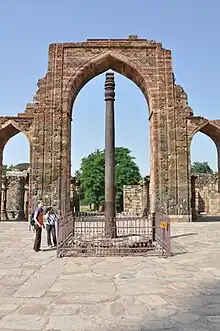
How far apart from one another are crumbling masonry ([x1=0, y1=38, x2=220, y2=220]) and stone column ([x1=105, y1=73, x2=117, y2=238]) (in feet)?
27.7

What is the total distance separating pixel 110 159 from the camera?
8.40 m

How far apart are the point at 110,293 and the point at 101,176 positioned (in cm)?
3427

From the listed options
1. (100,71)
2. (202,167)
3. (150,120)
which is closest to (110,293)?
(150,120)

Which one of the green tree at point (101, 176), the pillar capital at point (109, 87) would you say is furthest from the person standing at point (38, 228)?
the green tree at point (101, 176)

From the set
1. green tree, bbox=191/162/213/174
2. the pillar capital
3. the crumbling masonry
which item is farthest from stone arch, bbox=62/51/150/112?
green tree, bbox=191/162/213/174

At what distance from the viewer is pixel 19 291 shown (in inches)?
159

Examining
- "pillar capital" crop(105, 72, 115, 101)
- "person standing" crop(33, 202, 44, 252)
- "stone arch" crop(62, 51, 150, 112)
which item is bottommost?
"person standing" crop(33, 202, 44, 252)

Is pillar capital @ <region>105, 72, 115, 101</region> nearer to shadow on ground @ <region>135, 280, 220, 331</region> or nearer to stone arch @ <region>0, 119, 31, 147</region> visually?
shadow on ground @ <region>135, 280, 220, 331</region>

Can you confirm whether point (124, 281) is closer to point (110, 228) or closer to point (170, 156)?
point (110, 228)

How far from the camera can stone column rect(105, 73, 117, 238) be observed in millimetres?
8047

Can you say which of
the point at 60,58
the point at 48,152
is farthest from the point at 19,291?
the point at 60,58

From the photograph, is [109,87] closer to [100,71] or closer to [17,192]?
[100,71]

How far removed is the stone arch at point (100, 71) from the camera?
17453 mm

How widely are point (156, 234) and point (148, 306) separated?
195 inches
